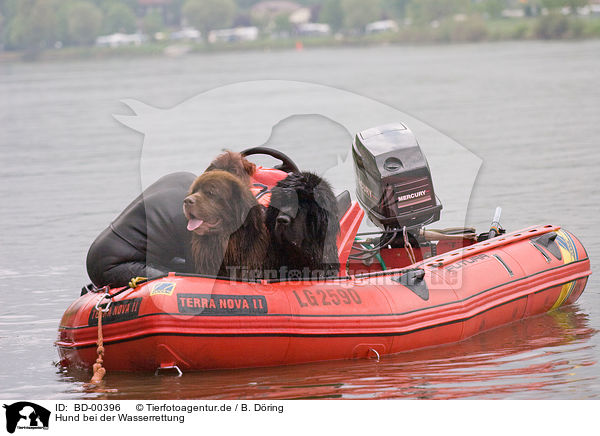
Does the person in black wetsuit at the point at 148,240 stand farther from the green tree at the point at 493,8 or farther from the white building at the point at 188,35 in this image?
the white building at the point at 188,35

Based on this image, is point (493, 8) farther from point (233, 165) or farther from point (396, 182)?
point (233, 165)

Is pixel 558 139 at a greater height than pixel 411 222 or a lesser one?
lesser

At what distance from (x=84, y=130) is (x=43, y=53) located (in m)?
52.2

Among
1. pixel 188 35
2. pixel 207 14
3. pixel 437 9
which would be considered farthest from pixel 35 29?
pixel 437 9

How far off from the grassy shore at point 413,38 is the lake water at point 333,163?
18.9 m

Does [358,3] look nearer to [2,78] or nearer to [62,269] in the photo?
[2,78]

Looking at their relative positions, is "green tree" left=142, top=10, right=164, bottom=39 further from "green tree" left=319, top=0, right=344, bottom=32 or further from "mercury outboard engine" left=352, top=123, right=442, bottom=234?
"mercury outboard engine" left=352, top=123, right=442, bottom=234

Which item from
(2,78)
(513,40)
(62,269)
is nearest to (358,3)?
(513,40)

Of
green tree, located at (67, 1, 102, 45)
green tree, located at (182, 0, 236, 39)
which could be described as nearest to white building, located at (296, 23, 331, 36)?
green tree, located at (182, 0, 236, 39)

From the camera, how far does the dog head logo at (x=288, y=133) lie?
8.36m

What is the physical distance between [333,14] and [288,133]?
6692cm

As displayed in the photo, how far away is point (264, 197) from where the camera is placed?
6.12 m

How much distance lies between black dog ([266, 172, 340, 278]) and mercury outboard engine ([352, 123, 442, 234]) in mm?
1162
